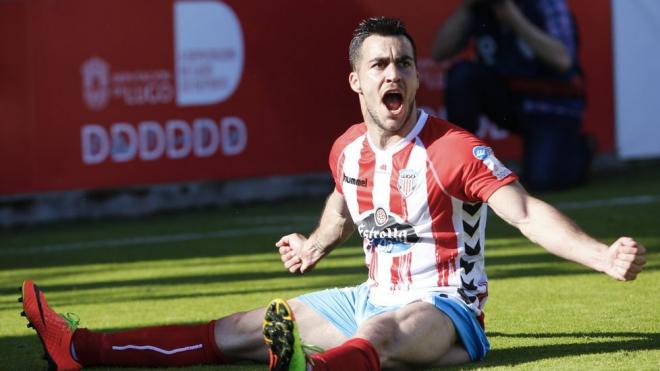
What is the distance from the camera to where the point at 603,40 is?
1568 cm

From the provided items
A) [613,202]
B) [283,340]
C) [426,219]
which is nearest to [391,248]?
[426,219]

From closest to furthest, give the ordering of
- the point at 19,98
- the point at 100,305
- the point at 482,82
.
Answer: the point at 100,305 → the point at 19,98 → the point at 482,82

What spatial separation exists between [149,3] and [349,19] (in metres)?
2.04

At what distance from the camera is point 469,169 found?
545 cm

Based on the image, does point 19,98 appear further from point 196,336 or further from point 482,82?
point 196,336

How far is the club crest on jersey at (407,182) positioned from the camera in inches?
222

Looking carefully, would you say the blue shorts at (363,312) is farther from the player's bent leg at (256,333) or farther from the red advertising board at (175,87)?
the red advertising board at (175,87)

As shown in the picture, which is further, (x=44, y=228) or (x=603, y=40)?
(x=603, y=40)

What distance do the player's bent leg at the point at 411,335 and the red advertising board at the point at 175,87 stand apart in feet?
24.3

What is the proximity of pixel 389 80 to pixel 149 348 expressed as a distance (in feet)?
4.65

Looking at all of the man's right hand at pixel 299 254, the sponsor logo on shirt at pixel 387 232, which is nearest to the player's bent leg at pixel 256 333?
the man's right hand at pixel 299 254

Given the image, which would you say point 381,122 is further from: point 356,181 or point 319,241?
point 319,241

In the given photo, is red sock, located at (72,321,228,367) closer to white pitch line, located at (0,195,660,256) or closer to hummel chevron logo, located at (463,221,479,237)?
hummel chevron logo, located at (463,221,479,237)

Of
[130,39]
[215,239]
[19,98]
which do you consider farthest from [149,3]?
[215,239]
